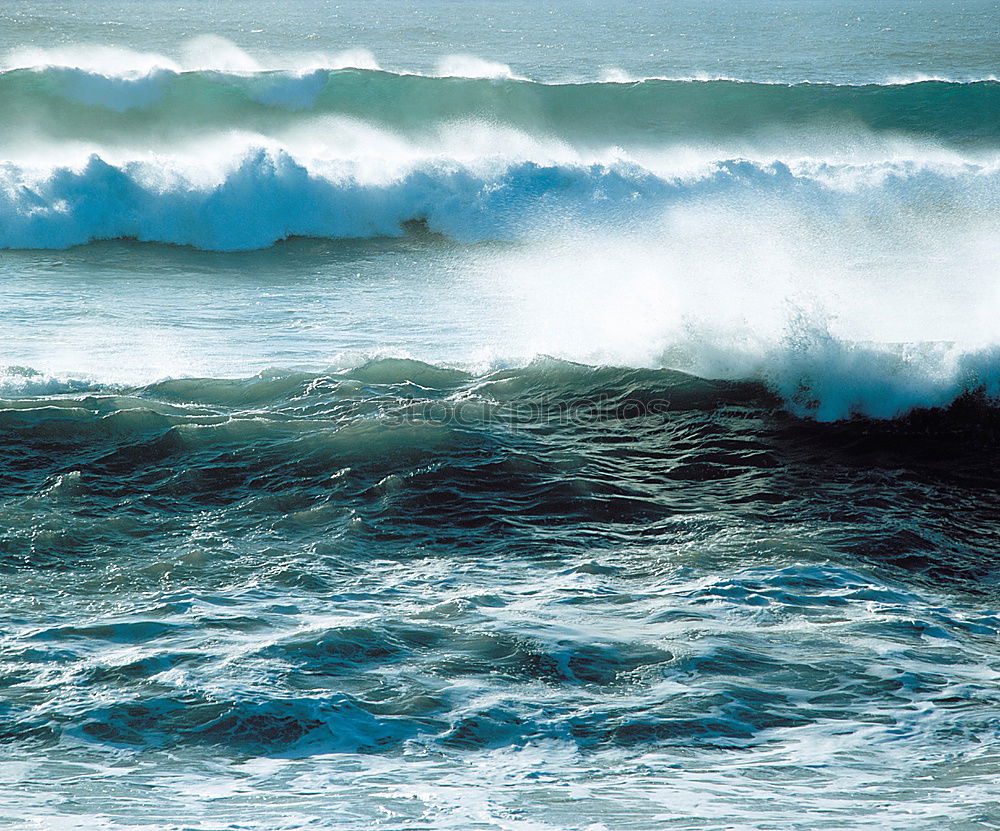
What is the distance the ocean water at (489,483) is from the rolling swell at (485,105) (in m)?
0.40

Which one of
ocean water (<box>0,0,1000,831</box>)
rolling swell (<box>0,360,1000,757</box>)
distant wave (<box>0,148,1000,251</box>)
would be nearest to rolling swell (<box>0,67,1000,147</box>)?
ocean water (<box>0,0,1000,831</box>)

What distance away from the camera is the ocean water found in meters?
4.73

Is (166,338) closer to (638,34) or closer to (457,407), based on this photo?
(457,407)

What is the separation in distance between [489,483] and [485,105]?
16.7 metres

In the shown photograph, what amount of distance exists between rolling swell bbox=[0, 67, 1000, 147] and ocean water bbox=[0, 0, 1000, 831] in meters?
0.40

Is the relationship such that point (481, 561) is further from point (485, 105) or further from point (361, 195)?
point (485, 105)

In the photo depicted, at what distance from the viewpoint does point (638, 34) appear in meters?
57.1

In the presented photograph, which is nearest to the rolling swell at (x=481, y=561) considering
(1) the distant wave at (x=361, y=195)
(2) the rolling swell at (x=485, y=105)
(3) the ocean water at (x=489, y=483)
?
(3) the ocean water at (x=489, y=483)

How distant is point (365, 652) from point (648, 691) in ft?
4.89

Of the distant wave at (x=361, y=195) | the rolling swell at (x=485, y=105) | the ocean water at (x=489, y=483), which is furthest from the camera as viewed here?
the rolling swell at (x=485, y=105)

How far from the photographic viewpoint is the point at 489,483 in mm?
Answer: 8117

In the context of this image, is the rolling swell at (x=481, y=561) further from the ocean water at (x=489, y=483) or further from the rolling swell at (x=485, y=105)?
the rolling swell at (x=485, y=105)

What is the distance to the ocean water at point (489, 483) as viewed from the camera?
4727 mm

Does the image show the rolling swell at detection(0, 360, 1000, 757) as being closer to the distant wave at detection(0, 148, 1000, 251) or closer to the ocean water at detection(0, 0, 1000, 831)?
the ocean water at detection(0, 0, 1000, 831)
